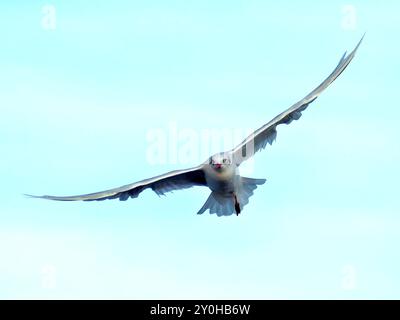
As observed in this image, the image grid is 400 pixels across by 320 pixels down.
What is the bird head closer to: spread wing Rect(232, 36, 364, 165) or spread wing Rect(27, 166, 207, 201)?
spread wing Rect(232, 36, 364, 165)

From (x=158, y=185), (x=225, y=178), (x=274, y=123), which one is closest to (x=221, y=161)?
(x=225, y=178)

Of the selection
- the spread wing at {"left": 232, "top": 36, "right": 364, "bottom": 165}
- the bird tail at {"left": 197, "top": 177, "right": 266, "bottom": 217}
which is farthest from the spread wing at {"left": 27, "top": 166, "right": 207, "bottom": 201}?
the spread wing at {"left": 232, "top": 36, "right": 364, "bottom": 165}

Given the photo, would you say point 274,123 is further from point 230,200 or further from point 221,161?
point 230,200

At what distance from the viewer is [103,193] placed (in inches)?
609

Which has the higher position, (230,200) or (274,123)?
(274,123)

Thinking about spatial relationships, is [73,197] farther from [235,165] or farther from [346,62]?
[346,62]

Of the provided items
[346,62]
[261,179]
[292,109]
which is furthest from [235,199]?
[346,62]

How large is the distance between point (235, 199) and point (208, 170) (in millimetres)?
748

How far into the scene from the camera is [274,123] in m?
15.4

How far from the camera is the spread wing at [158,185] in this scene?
15414 millimetres

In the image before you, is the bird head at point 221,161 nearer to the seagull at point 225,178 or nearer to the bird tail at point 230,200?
the seagull at point 225,178

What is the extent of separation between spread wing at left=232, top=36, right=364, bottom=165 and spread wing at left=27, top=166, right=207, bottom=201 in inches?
29.0

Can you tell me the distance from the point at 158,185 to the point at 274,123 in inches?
86.2

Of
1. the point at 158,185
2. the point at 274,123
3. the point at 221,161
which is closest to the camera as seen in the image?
the point at 221,161
